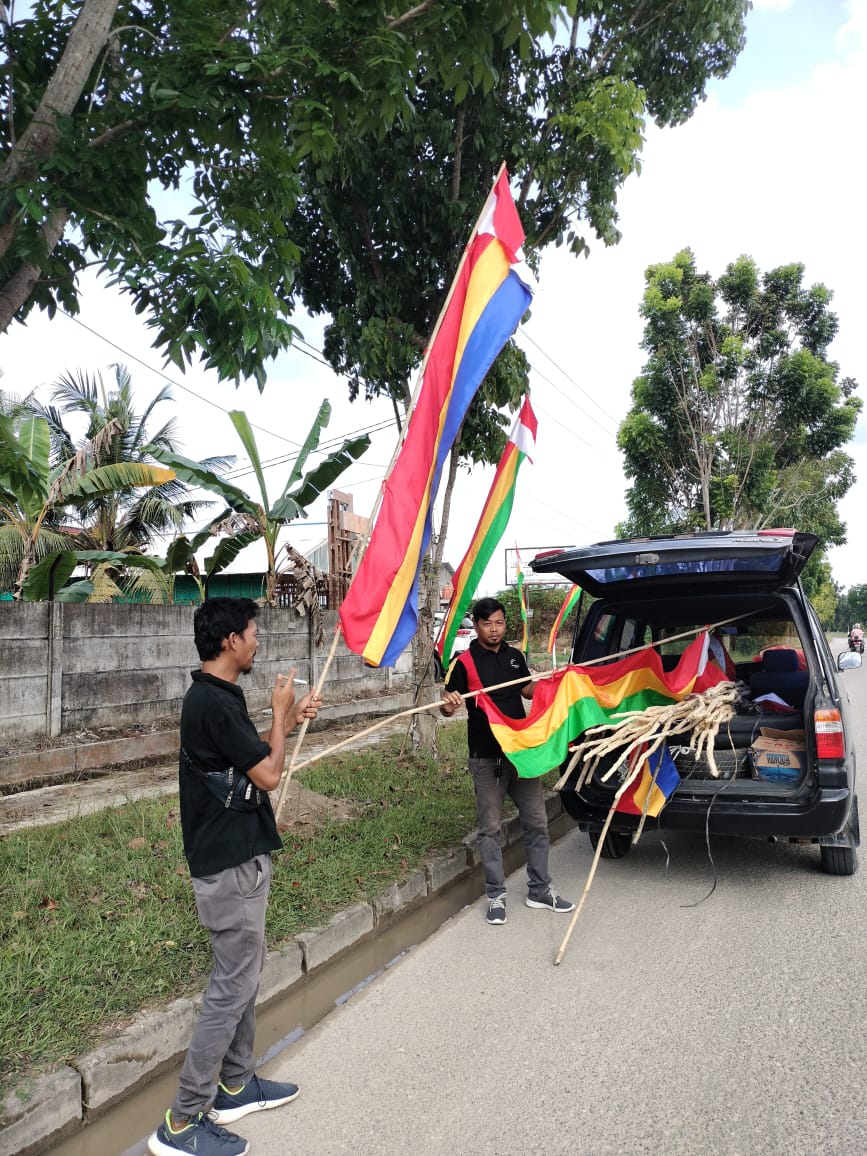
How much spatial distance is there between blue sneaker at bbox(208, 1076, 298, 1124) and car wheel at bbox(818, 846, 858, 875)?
3816 mm

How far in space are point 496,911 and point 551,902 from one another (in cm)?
38

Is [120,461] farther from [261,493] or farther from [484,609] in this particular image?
[484,609]

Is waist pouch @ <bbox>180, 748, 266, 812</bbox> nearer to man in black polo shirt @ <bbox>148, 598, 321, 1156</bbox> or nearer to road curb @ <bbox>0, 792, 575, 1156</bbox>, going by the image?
man in black polo shirt @ <bbox>148, 598, 321, 1156</bbox>

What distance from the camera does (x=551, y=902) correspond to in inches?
190

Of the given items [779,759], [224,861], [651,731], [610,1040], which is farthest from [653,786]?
[224,861]

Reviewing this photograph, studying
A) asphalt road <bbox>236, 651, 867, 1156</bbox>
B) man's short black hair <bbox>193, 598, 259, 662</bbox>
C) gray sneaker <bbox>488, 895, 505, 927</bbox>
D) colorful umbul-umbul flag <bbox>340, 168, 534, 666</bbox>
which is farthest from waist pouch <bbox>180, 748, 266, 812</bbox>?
gray sneaker <bbox>488, 895, 505, 927</bbox>

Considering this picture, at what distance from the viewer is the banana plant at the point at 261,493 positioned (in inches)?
416

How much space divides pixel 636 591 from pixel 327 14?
4089 mm

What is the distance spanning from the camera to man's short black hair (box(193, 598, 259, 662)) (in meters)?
2.87

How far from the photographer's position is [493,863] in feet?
15.8

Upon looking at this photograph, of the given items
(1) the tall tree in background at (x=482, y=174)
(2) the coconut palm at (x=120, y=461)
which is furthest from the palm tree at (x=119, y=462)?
(1) the tall tree in background at (x=482, y=174)

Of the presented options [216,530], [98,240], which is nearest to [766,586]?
[98,240]

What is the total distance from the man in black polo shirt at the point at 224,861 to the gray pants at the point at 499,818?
211cm

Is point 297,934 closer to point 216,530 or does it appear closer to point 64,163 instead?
point 64,163
